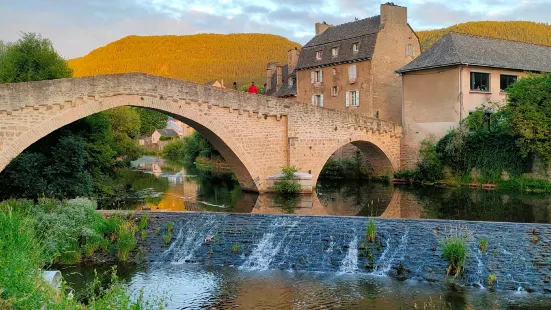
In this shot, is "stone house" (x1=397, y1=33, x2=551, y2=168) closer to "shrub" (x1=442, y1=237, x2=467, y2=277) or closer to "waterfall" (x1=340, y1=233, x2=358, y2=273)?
"waterfall" (x1=340, y1=233, x2=358, y2=273)

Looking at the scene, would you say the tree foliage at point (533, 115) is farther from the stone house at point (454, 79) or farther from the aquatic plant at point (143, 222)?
the aquatic plant at point (143, 222)

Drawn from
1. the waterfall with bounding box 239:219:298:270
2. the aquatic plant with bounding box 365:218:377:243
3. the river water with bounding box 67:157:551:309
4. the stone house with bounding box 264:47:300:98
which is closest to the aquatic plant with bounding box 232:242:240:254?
the waterfall with bounding box 239:219:298:270

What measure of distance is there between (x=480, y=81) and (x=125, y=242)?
19.8 meters

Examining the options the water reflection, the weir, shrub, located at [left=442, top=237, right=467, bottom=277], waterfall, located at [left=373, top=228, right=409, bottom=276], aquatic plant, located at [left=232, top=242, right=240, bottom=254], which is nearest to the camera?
shrub, located at [left=442, top=237, right=467, bottom=277]

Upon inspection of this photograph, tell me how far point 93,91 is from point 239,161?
257 inches

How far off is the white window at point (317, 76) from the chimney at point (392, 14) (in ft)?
18.0

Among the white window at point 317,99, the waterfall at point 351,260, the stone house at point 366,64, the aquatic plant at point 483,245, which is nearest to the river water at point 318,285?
the waterfall at point 351,260

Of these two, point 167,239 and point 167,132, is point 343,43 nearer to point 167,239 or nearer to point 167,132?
point 167,239

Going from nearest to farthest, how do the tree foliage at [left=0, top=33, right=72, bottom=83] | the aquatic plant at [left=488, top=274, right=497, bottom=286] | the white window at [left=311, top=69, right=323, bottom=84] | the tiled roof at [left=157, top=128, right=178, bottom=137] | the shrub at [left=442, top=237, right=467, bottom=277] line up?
A: 1. the aquatic plant at [left=488, top=274, right=497, bottom=286]
2. the shrub at [left=442, top=237, right=467, bottom=277]
3. the tree foliage at [left=0, top=33, right=72, bottom=83]
4. the white window at [left=311, top=69, right=323, bottom=84]
5. the tiled roof at [left=157, top=128, right=178, bottom=137]

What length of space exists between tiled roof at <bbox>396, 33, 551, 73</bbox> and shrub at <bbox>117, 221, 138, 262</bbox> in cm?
1798

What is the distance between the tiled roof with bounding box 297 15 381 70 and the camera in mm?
35250

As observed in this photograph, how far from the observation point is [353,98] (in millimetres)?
36562

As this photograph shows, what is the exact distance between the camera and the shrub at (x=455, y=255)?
12.1m

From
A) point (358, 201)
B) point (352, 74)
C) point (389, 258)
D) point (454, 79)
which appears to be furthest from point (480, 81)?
point (389, 258)
